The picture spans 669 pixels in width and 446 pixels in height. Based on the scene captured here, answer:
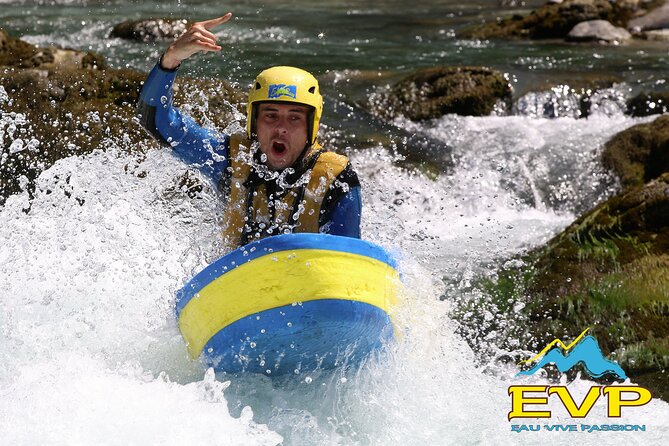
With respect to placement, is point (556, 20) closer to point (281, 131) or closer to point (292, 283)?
point (281, 131)

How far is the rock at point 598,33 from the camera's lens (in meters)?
13.0

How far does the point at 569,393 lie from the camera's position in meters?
4.56

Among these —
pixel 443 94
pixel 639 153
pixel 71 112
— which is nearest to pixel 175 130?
pixel 71 112

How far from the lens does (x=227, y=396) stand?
396 cm

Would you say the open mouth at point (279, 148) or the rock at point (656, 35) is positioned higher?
the open mouth at point (279, 148)

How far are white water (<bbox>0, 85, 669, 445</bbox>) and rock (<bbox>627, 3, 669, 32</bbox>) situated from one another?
8.45 m

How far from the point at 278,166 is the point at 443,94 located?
5.50 m

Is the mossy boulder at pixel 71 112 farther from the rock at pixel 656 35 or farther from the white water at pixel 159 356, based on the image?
the rock at pixel 656 35

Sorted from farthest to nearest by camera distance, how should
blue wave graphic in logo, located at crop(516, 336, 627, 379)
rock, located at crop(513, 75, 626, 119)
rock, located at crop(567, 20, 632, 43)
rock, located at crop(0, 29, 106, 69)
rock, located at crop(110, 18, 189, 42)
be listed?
rock, located at crop(110, 18, 189, 42)
rock, located at crop(567, 20, 632, 43)
rock, located at crop(513, 75, 626, 119)
rock, located at crop(0, 29, 106, 69)
blue wave graphic in logo, located at crop(516, 336, 627, 379)

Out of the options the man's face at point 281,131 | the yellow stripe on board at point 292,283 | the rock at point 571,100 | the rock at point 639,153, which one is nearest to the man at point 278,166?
the man's face at point 281,131

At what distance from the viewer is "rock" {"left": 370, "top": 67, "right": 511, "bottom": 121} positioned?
30.7ft

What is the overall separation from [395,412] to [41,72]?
4.88m

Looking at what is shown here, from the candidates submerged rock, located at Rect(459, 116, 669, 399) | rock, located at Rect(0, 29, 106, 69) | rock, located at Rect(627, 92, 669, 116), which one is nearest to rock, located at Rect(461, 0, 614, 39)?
rock, located at Rect(627, 92, 669, 116)

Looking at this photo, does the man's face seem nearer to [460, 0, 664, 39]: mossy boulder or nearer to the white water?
the white water
